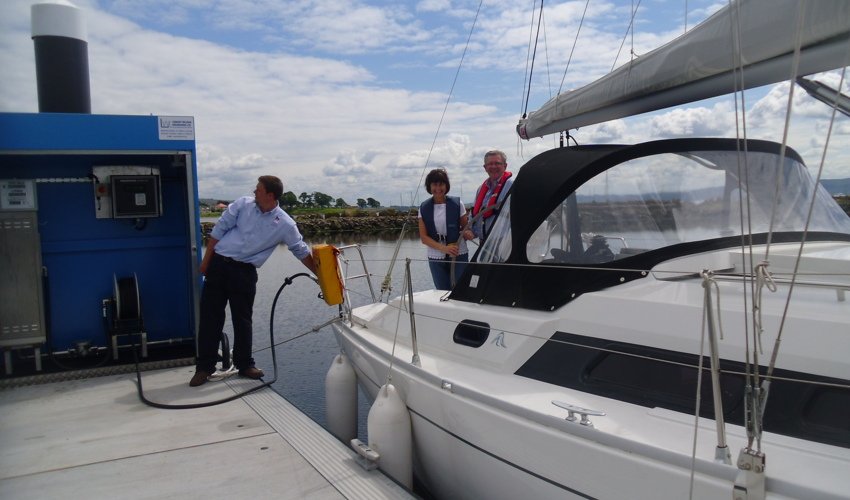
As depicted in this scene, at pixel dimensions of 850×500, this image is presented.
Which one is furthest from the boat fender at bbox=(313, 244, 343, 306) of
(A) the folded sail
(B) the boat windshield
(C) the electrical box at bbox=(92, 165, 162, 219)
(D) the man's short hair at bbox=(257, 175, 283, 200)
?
(A) the folded sail

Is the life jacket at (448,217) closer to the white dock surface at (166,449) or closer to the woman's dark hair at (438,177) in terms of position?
the woman's dark hair at (438,177)

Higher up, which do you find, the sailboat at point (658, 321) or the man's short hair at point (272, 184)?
the man's short hair at point (272, 184)

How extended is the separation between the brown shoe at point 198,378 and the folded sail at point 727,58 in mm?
3441

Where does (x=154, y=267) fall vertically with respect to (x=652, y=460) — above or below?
above

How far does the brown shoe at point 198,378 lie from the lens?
476 cm

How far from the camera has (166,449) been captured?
11.8ft

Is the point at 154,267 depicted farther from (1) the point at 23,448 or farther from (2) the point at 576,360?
(2) the point at 576,360

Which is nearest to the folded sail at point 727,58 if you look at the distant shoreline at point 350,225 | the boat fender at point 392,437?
the boat fender at point 392,437

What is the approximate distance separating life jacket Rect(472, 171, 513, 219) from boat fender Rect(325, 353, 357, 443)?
1.59m

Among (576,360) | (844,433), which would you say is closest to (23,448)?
(576,360)

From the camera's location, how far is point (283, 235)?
4812 millimetres

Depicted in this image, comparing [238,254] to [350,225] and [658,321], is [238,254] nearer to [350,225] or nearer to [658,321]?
[658,321]

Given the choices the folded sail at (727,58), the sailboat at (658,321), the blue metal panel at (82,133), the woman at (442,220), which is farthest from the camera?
the woman at (442,220)

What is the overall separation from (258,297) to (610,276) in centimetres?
923
